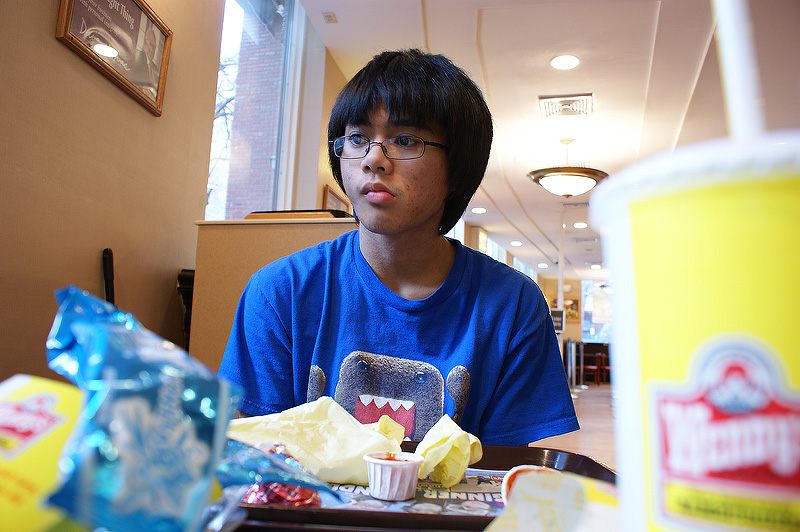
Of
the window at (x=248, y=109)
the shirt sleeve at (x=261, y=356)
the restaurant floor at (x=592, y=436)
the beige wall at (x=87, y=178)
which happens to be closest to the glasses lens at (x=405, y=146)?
the shirt sleeve at (x=261, y=356)

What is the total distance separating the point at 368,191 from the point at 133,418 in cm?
76

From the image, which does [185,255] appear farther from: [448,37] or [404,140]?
[448,37]

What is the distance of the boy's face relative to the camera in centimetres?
92

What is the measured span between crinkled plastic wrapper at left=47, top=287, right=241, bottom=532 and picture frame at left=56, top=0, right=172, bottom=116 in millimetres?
1745

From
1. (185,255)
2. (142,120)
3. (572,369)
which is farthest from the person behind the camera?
(572,369)

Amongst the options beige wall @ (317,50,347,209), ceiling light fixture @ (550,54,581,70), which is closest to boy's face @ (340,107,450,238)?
beige wall @ (317,50,347,209)

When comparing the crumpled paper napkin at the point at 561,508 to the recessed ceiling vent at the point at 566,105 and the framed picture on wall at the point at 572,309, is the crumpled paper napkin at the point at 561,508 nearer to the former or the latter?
the recessed ceiling vent at the point at 566,105

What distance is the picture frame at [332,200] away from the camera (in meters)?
3.63

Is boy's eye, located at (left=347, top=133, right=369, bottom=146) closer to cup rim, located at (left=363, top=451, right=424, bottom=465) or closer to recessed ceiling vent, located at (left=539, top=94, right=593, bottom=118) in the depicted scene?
cup rim, located at (left=363, top=451, right=424, bottom=465)

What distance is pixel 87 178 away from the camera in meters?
1.65

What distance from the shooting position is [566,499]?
26 cm

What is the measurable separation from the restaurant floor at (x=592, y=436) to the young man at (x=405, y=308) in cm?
150

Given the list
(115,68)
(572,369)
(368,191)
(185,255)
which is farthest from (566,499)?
(572,369)

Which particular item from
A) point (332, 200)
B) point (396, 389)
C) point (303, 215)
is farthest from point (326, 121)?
point (396, 389)
